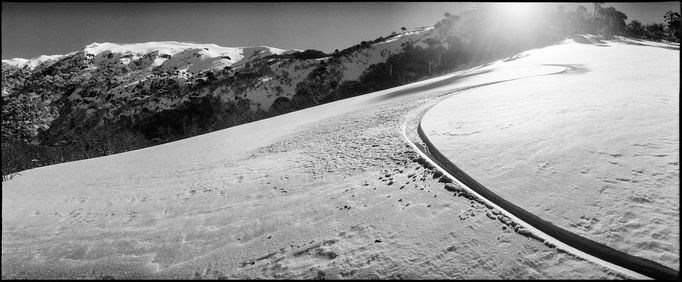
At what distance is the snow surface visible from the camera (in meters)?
4.37

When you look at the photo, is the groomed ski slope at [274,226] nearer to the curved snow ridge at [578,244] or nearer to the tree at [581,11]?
the curved snow ridge at [578,244]

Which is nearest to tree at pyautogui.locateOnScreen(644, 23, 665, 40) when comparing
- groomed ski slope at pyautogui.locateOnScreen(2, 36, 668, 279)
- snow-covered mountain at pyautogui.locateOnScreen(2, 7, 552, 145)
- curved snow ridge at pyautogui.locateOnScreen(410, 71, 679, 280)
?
snow-covered mountain at pyautogui.locateOnScreen(2, 7, 552, 145)

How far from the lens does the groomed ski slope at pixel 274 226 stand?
13.3 feet

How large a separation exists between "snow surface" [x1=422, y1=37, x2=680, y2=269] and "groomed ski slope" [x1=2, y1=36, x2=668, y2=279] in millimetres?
880

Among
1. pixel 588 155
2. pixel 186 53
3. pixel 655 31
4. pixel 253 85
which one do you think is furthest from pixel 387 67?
pixel 186 53

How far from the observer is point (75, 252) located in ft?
16.2

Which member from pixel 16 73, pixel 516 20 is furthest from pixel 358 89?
pixel 16 73

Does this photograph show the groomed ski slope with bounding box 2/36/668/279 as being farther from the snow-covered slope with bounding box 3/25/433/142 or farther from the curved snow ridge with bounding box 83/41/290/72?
the curved snow ridge with bounding box 83/41/290/72

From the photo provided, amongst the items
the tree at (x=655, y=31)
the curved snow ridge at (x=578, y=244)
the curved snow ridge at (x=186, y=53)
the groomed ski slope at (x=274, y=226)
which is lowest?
the curved snow ridge at (x=578, y=244)

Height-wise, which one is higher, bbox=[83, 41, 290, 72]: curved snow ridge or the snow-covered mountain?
bbox=[83, 41, 290, 72]: curved snow ridge

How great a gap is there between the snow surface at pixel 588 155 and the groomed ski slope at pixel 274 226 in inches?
34.7

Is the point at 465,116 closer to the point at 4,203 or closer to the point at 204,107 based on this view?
the point at 4,203

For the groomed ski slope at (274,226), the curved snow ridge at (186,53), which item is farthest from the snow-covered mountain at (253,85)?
the groomed ski slope at (274,226)

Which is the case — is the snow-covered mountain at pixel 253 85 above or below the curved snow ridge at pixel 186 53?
below
